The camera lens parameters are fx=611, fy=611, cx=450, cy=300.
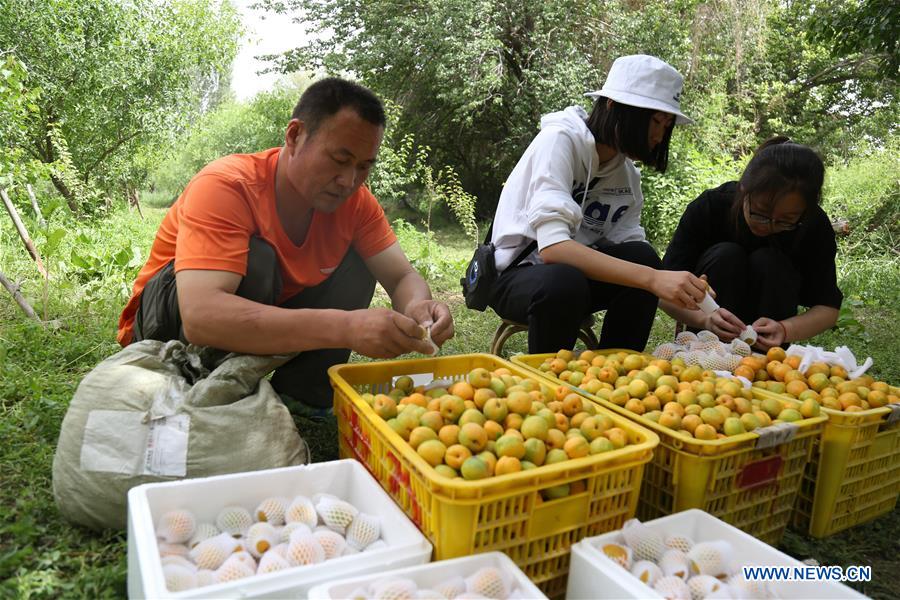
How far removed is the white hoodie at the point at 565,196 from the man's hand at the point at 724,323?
1.68 feet

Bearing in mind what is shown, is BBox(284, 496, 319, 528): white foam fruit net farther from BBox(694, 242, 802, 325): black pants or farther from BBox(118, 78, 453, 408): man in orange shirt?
BBox(694, 242, 802, 325): black pants

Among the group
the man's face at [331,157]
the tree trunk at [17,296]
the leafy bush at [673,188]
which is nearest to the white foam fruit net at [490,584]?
the man's face at [331,157]

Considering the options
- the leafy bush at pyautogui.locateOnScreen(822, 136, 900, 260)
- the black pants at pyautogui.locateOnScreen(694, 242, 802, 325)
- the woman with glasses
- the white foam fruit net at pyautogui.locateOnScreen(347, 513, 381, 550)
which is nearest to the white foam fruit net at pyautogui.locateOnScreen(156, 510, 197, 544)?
the white foam fruit net at pyautogui.locateOnScreen(347, 513, 381, 550)

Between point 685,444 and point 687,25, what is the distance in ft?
40.2

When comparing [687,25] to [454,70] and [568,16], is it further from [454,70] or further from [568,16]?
[454,70]

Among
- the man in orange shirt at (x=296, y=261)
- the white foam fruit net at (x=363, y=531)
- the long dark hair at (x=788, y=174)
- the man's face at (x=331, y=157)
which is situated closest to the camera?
the white foam fruit net at (x=363, y=531)

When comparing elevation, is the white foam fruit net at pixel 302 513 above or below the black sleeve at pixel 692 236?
below

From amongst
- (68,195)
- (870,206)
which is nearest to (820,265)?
(870,206)

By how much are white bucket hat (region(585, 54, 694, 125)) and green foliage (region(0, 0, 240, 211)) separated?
7.21 meters

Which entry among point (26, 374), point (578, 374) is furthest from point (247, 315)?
point (26, 374)

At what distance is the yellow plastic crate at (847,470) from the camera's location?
5.95 feet

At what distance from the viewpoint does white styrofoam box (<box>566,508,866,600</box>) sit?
1.18 m

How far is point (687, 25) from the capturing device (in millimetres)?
11703

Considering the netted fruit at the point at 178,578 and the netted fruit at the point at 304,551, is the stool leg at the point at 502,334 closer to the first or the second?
the netted fruit at the point at 304,551
